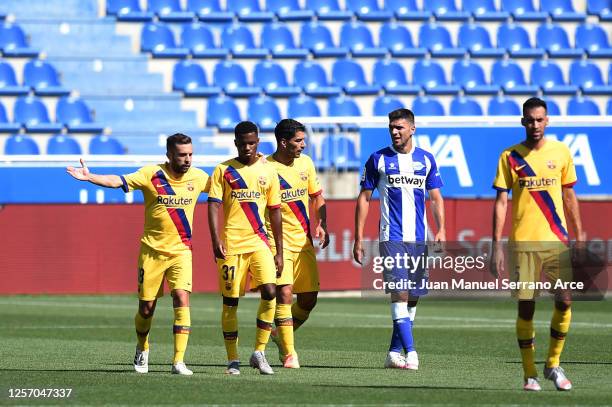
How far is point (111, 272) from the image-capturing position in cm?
2172

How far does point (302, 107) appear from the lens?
26.1 m

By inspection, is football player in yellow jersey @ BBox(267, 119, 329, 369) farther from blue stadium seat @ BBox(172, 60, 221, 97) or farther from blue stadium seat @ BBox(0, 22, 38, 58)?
blue stadium seat @ BBox(0, 22, 38, 58)

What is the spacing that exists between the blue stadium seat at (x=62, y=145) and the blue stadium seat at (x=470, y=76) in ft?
27.3

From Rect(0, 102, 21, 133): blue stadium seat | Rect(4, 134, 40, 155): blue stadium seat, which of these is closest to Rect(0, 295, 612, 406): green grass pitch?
Rect(4, 134, 40, 155): blue stadium seat

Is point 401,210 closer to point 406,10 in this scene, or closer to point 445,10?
point 406,10

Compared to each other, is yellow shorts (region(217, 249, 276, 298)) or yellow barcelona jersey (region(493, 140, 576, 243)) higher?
yellow barcelona jersey (region(493, 140, 576, 243))

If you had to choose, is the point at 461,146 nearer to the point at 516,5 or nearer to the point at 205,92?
the point at 205,92

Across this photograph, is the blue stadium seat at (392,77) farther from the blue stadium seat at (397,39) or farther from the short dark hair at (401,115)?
the short dark hair at (401,115)

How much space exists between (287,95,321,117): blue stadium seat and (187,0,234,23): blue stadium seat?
283 cm

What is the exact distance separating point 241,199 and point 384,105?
51.7 feet

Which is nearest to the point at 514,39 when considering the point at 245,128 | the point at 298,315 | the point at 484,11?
the point at 484,11

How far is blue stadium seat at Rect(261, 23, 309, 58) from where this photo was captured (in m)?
27.4

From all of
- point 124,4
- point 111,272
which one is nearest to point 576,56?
point 124,4

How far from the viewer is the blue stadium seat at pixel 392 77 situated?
2711 cm
